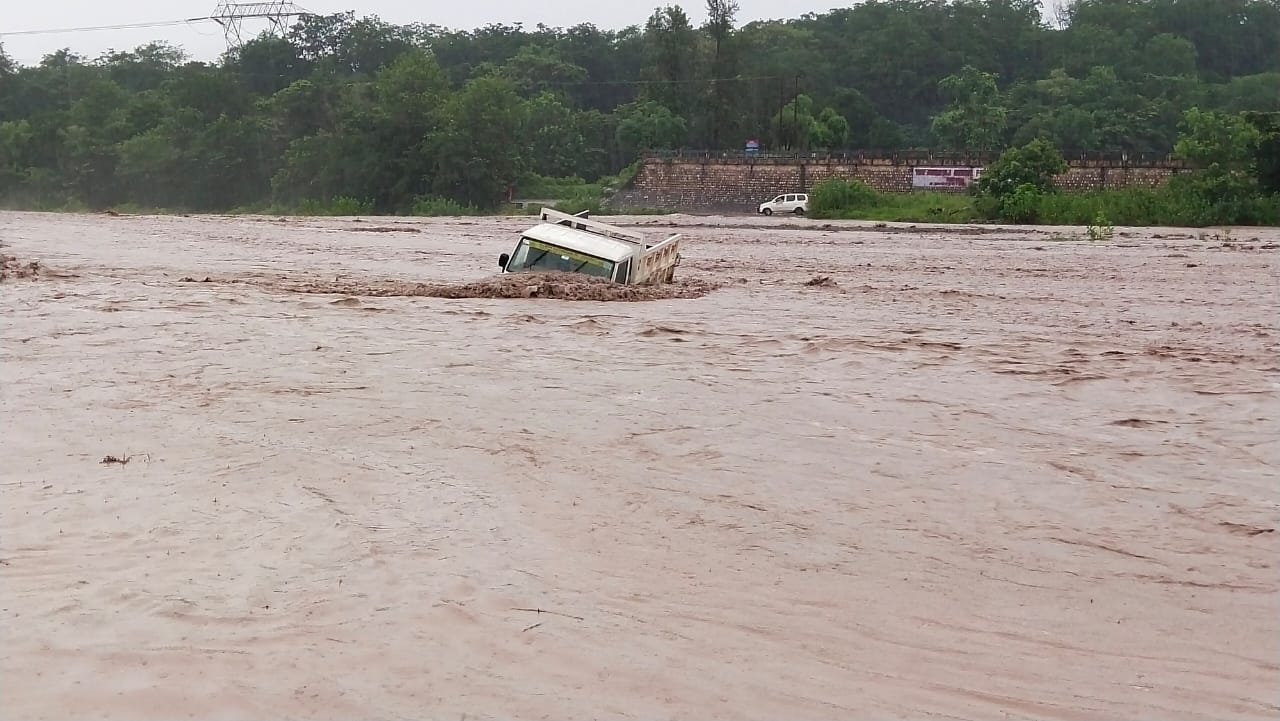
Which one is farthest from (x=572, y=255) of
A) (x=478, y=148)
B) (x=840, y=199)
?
(x=478, y=148)

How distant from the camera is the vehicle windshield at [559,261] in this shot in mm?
16547

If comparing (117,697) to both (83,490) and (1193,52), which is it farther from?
(1193,52)

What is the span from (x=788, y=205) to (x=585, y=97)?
4718 centimetres

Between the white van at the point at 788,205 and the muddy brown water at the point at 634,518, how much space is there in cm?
4160

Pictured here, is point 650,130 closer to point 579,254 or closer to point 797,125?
point 797,125

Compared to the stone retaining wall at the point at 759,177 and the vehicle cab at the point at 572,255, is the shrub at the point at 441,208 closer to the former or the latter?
the stone retaining wall at the point at 759,177

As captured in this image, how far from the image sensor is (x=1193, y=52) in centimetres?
9412

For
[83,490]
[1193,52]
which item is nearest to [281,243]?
[83,490]

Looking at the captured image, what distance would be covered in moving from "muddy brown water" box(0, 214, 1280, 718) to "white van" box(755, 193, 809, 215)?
136 ft

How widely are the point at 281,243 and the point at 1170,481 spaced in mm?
25731

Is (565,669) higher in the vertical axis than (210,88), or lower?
lower

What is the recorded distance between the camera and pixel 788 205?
56.1 m

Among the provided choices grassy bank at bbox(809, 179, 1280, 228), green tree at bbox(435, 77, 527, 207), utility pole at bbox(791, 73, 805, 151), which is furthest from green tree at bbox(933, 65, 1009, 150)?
green tree at bbox(435, 77, 527, 207)

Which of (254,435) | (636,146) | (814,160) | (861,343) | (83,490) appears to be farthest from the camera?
(636,146)
